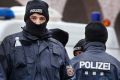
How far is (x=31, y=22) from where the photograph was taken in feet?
15.2

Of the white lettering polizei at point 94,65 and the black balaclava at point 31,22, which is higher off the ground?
the black balaclava at point 31,22

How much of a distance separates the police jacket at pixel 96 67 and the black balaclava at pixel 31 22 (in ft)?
2.52

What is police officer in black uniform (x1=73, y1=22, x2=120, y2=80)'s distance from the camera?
17.3 feet

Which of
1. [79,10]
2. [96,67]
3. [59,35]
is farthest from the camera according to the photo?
[79,10]

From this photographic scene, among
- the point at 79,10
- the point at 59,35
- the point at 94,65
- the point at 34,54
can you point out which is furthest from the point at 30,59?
the point at 79,10

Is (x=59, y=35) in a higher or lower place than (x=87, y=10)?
higher

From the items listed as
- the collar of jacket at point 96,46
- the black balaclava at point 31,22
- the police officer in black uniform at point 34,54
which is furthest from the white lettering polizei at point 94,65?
the black balaclava at point 31,22

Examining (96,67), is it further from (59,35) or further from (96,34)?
(59,35)

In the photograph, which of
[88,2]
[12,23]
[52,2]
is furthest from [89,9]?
[12,23]

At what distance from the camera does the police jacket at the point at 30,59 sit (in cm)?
451

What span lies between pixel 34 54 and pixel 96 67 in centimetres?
90

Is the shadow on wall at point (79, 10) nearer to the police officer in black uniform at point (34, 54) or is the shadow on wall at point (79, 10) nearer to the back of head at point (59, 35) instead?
the back of head at point (59, 35)

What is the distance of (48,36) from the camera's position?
183 inches

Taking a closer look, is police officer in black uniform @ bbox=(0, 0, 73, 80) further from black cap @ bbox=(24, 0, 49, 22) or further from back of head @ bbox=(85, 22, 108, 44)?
back of head @ bbox=(85, 22, 108, 44)
